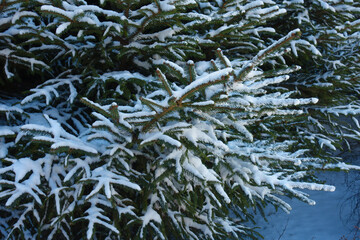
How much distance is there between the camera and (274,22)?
448 cm

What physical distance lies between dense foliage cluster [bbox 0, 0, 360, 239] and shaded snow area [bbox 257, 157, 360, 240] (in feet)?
5.43

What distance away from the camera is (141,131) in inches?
81.5

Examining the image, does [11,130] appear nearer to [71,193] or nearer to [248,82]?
[71,193]

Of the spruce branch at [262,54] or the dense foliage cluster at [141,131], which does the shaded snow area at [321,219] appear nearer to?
the dense foliage cluster at [141,131]

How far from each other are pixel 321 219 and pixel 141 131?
444 cm

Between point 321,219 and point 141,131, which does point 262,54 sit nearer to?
point 141,131

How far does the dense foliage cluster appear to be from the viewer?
1808 mm

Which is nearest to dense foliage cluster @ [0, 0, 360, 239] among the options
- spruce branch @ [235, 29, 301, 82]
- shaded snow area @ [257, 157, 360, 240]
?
spruce branch @ [235, 29, 301, 82]

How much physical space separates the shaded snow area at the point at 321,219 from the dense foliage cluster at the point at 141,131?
165cm

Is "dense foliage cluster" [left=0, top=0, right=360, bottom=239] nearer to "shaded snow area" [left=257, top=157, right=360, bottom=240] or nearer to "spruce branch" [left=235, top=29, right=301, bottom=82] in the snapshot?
"spruce branch" [left=235, top=29, right=301, bottom=82]

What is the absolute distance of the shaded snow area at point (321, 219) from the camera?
4.69 metres

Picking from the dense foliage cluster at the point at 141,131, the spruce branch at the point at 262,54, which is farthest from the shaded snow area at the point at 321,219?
the spruce branch at the point at 262,54

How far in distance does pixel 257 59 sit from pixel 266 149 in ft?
A: 3.37

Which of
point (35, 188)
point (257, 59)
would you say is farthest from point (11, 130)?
point (257, 59)
